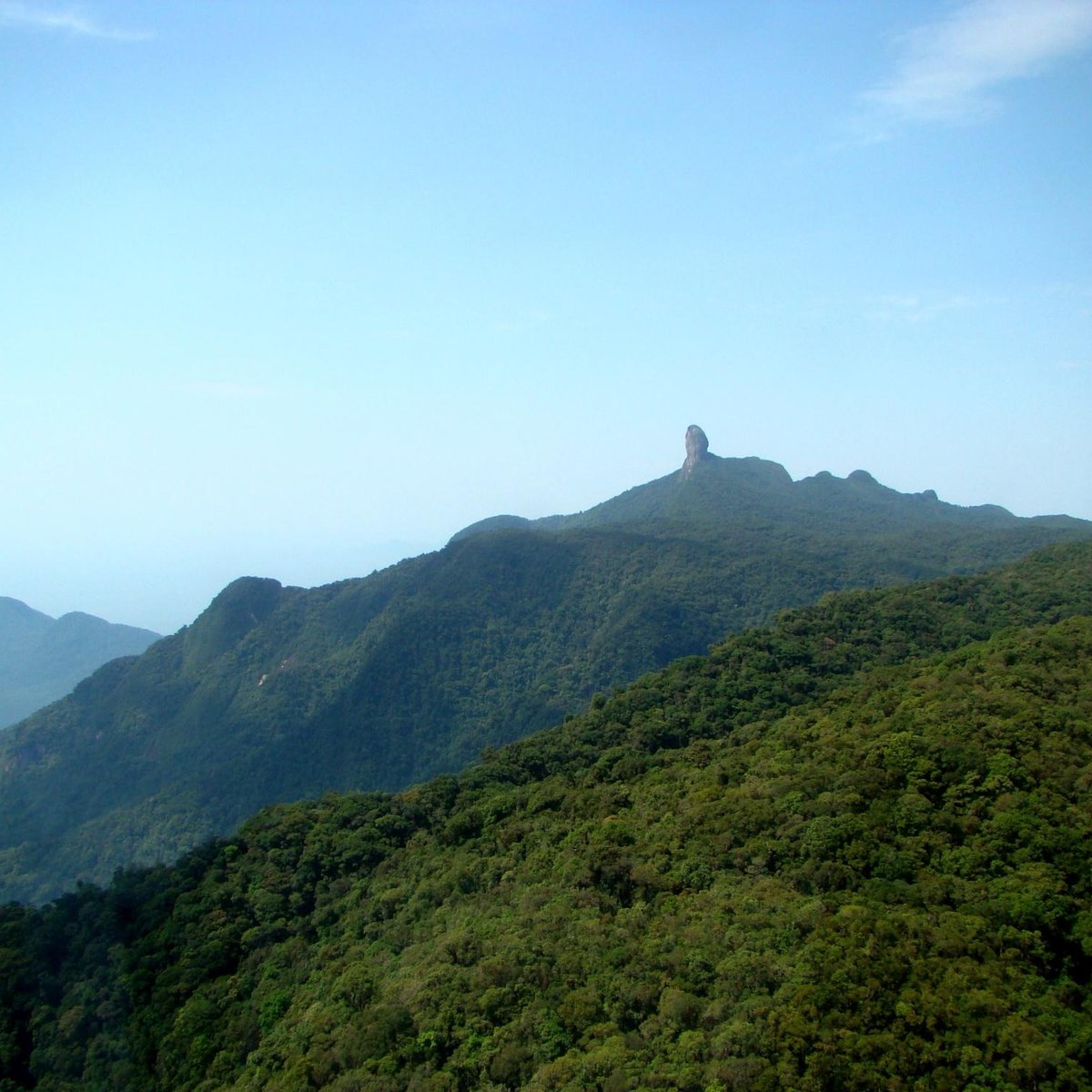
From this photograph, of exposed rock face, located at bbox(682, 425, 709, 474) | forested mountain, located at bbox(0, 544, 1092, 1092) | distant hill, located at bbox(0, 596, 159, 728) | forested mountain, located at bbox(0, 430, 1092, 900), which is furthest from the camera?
distant hill, located at bbox(0, 596, 159, 728)

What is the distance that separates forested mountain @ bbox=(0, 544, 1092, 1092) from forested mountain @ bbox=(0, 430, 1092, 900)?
103ft

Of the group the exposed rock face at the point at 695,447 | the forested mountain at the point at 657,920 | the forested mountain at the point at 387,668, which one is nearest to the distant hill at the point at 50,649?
the forested mountain at the point at 387,668

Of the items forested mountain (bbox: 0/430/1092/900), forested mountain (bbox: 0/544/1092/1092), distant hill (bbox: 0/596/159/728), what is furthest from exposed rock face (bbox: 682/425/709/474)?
forested mountain (bbox: 0/544/1092/1092)

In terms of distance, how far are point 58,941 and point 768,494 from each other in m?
96.6

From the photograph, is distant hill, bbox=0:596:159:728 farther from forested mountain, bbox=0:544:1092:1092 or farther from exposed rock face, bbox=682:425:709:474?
forested mountain, bbox=0:544:1092:1092

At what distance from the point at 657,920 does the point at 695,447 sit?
108 meters

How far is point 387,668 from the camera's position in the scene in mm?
68688

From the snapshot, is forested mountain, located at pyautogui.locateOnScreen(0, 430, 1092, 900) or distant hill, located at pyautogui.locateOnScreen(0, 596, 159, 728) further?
distant hill, located at pyautogui.locateOnScreen(0, 596, 159, 728)

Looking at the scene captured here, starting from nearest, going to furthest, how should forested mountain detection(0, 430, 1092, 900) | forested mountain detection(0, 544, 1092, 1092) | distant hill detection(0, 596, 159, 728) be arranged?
forested mountain detection(0, 544, 1092, 1092)
forested mountain detection(0, 430, 1092, 900)
distant hill detection(0, 596, 159, 728)

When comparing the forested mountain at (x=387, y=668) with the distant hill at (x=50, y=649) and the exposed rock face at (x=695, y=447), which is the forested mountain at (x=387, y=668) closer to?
the exposed rock face at (x=695, y=447)

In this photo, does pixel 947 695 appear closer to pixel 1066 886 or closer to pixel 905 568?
pixel 1066 886

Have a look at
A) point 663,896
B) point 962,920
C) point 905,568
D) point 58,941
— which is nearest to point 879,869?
point 962,920

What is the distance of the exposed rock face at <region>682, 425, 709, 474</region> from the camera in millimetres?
121500

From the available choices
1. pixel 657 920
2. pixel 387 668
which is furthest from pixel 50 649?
pixel 657 920
